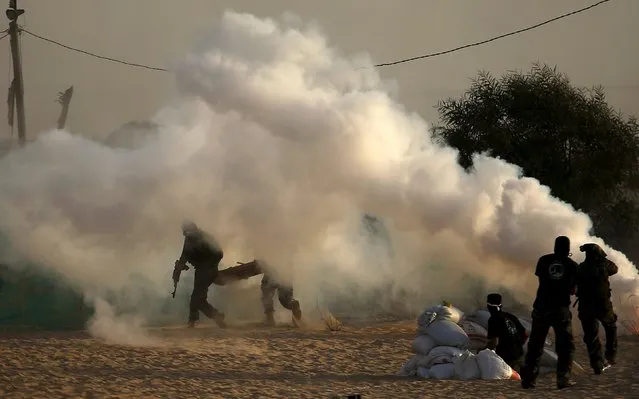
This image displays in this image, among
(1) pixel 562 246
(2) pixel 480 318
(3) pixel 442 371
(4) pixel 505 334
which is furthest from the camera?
(2) pixel 480 318

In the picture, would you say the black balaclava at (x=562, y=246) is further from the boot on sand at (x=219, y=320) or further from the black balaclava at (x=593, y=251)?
the boot on sand at (x=219, y=320)

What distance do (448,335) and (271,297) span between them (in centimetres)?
730

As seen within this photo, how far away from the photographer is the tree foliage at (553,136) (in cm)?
2767

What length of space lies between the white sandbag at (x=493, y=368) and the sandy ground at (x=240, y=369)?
0.68 feet

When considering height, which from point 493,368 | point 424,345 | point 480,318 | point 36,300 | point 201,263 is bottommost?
point 493,368

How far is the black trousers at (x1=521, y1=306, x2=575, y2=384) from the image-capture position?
1180cm

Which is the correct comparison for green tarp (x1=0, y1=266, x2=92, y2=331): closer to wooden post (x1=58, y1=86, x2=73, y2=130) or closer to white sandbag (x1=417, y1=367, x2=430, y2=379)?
white sandbag (x1=417, y1=367, x2=430, y2=379)

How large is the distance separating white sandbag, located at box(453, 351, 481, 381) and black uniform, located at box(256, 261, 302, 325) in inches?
266

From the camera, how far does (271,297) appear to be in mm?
20172

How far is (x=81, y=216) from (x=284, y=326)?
13.9ft

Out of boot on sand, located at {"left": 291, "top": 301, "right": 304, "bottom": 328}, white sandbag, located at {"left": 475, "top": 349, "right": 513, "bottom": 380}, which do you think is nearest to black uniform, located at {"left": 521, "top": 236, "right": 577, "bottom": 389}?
white sandbag, located at {"left": 475, "top": 349, "right": 513, "bottom": 380}

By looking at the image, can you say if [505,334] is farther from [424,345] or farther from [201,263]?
[201,263]

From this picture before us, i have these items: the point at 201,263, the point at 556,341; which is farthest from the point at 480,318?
the point at 201,263

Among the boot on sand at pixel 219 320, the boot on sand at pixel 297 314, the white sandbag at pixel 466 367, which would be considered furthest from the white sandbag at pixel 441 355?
the boot on sand at pixel 219 320
